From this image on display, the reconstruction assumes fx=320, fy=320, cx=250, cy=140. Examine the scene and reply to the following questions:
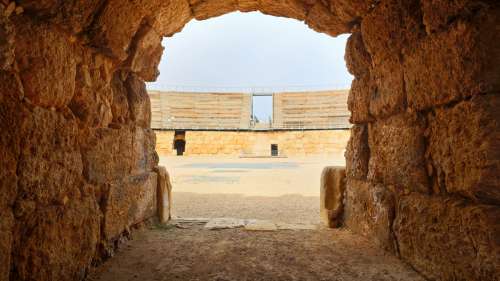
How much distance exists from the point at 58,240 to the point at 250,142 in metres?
20.9

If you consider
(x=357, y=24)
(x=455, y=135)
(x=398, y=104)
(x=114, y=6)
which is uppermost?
(x=357, y=24)

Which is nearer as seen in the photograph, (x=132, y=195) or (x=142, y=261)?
(x=142, y=261)

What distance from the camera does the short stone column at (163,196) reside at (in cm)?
345

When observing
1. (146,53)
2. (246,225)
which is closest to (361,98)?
(246,225)

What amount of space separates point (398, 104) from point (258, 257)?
148cm

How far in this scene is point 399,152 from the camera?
87.2 inches

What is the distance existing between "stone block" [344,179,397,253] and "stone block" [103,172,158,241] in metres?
1.99

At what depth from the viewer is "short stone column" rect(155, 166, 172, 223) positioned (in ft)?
11.3

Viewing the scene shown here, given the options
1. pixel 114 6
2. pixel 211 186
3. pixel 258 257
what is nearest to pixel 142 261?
pixel 258 257

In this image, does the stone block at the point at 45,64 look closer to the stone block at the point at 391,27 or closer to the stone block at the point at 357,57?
the stone block at the point at 391,27

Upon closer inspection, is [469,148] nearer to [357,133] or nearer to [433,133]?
[433,133]

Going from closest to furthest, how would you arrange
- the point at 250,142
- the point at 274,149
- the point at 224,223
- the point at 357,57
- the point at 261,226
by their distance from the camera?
the point at 357,57, the point at 261,226, the point at 224,223, the point at 250,142, the point at 274,149

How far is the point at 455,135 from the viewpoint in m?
1.66

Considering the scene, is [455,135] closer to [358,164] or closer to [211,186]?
[358,164]
